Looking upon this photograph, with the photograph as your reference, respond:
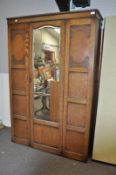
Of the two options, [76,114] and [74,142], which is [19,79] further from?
[74,142]

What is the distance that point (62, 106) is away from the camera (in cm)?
224

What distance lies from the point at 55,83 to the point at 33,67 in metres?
0.40

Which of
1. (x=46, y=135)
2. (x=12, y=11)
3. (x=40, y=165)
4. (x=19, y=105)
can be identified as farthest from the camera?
(x=12, y=11)

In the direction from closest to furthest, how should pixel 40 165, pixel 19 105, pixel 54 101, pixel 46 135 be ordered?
1. pixel 40 165
2. pixel 54 101
3. pixel 46 135
4. pixel 19 105

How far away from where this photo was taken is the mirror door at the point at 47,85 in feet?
7.18

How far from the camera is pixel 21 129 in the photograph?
2.61m

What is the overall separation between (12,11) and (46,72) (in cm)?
149

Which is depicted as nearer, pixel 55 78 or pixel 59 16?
pixel 59 16

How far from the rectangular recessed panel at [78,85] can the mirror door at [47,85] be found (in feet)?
0.45

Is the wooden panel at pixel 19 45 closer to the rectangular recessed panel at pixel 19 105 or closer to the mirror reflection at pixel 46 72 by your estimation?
the mirror reflection at pixel 46 72

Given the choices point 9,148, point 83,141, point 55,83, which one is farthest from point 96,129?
point 9,148

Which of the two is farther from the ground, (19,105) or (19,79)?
(19,79)

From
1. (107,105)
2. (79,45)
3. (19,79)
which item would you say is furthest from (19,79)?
(107,105)

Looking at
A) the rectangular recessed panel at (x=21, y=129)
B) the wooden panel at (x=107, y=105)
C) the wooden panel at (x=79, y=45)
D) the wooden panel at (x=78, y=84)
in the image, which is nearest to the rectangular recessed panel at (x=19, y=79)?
the rectangular recessed panel at (x=21, y=129)
